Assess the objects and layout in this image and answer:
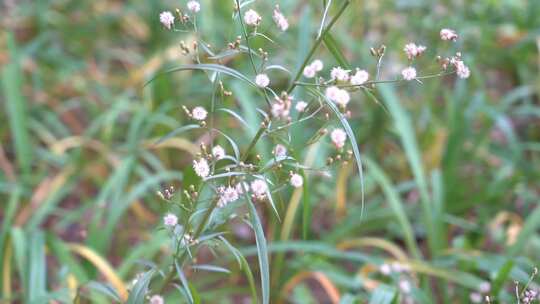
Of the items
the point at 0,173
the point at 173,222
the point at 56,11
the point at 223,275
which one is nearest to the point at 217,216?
the point at 173,222

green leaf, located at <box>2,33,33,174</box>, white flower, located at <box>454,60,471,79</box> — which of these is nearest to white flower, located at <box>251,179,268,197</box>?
white flower, located at <box>454,60,471,79</box>

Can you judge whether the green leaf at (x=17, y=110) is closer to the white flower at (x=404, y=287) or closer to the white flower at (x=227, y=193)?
the white flower at (x=404, y=287)

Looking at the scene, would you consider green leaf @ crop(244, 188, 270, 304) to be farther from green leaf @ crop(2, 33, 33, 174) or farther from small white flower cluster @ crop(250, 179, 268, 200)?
green leaf @ crop(2, 33, 33, 174)

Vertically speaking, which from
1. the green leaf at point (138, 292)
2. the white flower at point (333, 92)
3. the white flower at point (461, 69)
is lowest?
the green leaf at point (138, 292)

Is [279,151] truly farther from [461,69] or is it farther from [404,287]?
[404,287]

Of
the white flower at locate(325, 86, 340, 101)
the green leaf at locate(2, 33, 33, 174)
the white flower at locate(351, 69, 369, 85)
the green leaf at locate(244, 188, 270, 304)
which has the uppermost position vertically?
the green leaf at locate(2, 33, 33, 174)

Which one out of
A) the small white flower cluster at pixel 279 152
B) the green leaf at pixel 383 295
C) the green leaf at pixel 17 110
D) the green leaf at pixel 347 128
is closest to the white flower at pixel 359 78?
the green leaf at pixel 347 128

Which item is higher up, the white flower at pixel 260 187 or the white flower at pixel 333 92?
the white flower at pixel 333 92

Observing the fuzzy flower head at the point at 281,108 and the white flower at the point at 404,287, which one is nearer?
the fuzzy flower head at the point at 281,108
